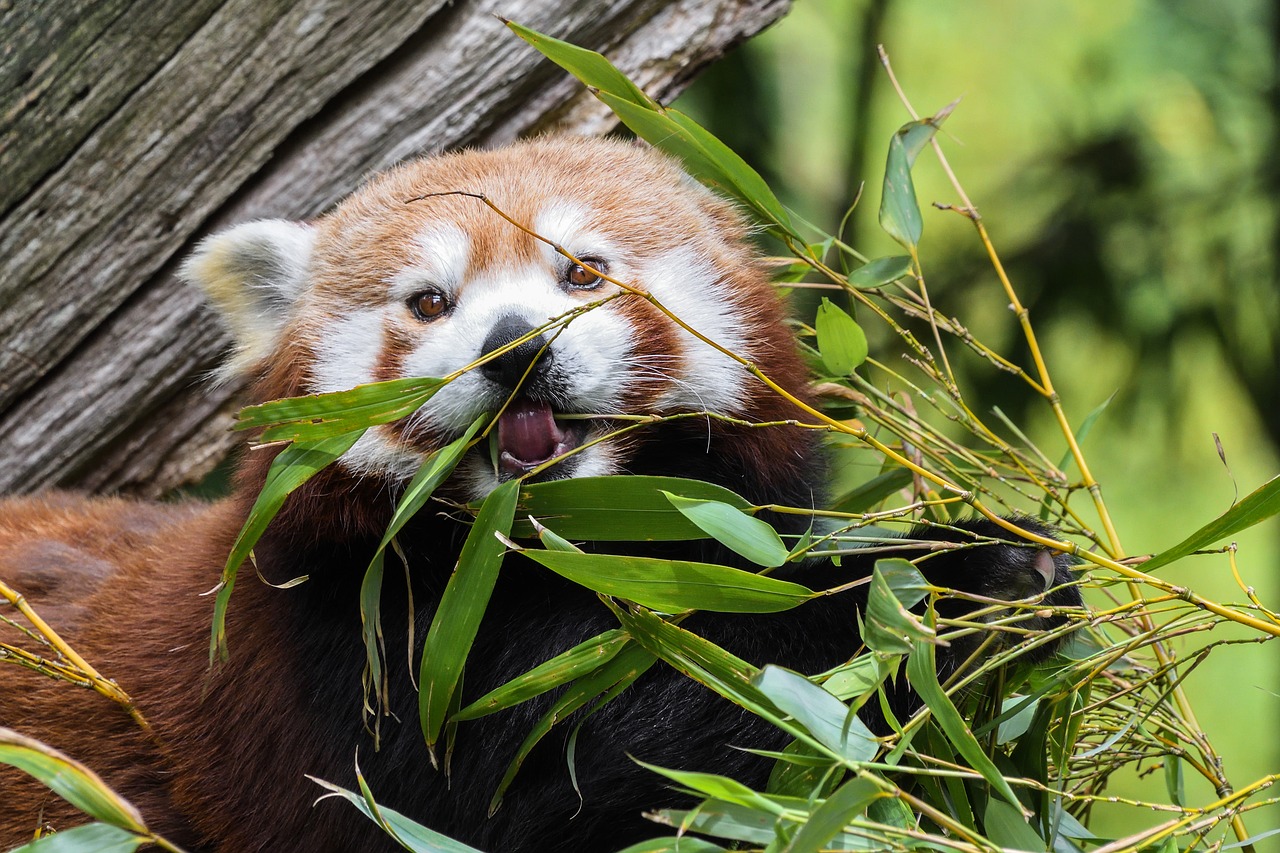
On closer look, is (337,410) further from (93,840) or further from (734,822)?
(734,822)

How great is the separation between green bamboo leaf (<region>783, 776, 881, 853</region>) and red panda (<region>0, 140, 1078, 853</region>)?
0.55 meters

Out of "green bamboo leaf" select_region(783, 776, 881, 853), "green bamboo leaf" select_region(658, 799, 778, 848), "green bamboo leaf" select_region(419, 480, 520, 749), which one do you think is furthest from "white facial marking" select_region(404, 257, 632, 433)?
"green bamboo leaf" select_region(783, 776, 881, 853)

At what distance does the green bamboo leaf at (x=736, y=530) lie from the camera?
1.60 meters

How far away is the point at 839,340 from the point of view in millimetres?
2082

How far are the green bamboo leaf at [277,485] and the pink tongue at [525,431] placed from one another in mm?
280

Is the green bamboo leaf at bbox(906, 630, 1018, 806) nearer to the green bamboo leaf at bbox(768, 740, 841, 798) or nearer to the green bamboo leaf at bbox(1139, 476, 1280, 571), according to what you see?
the green bamboo leaf at bbox(768, 740, 841, 798)

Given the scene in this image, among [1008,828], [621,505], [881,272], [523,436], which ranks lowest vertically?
[1008,828]

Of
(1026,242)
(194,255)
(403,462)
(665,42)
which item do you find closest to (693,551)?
(403,462)

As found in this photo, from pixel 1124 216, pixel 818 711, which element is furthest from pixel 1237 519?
pixel 1124 216

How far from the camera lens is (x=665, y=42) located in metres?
3.09

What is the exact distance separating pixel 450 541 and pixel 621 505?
1.58 feet

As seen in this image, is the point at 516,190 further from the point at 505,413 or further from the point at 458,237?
the point at 505,413

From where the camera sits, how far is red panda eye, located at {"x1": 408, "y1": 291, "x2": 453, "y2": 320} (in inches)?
86.2

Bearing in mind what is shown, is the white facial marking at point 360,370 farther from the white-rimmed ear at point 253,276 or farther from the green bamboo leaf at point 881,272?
the green bamboo leaf at point 881,272
